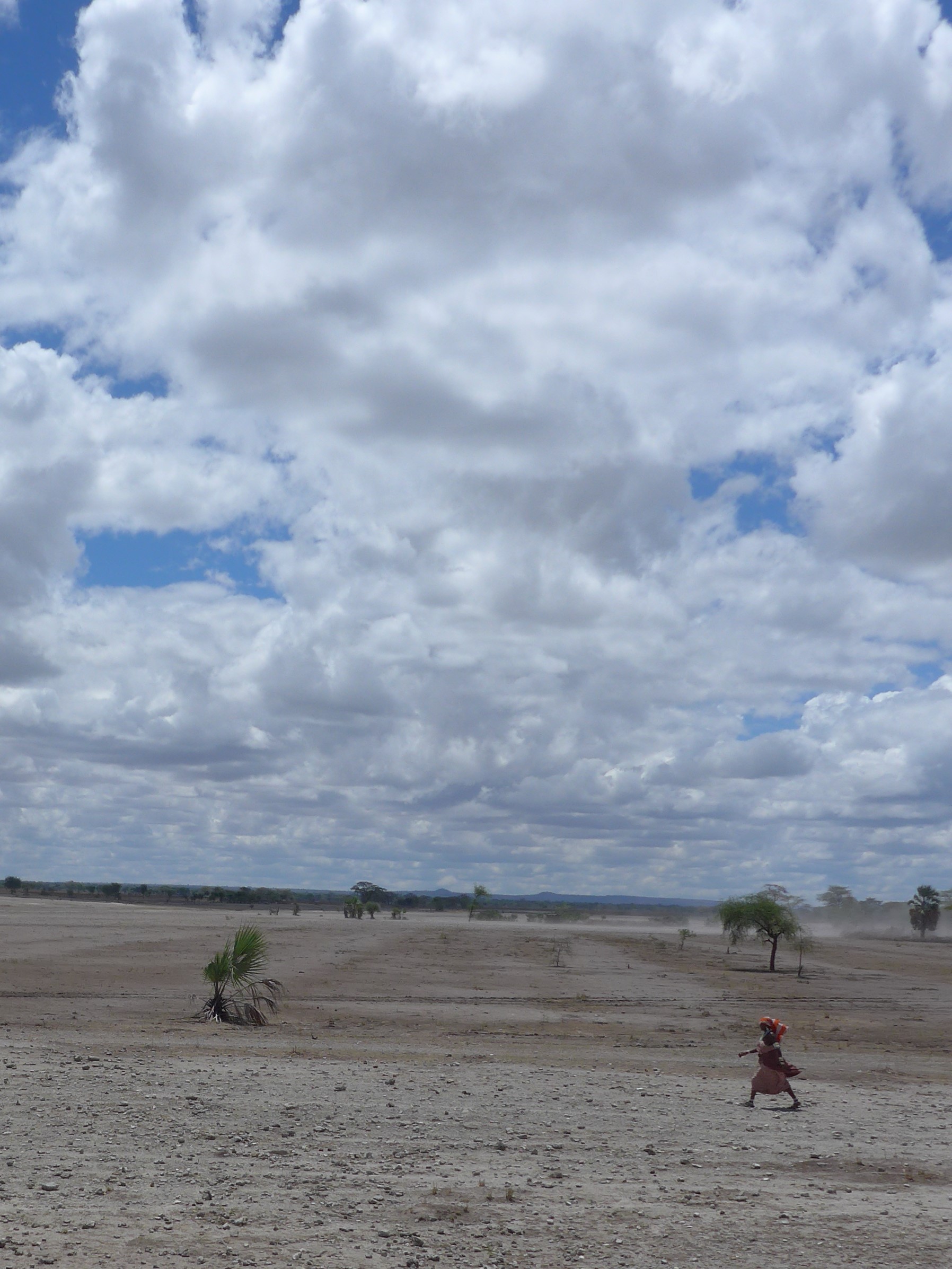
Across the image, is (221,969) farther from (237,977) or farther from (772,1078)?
(772,1078)

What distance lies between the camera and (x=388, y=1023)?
26.8 metres

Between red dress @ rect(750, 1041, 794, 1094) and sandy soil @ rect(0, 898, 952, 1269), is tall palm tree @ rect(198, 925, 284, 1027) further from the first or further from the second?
red dress @ rect(750, 1041, 794, 1094)

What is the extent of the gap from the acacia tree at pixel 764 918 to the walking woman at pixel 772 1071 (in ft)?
125

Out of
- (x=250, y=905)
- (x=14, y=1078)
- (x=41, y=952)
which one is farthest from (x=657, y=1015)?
(x=250, y=905)

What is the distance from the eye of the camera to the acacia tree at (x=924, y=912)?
152375 mm

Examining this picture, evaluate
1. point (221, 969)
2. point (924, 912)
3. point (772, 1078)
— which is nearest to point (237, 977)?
point (221, 969)

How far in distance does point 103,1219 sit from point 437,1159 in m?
3.84

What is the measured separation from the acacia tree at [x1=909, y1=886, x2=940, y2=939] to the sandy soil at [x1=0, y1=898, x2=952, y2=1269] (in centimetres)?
13371

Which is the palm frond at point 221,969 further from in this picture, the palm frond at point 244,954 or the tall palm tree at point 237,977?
the palm frond at point 244,954

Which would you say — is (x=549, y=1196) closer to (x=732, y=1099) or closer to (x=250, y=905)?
(x=732, y=1099)

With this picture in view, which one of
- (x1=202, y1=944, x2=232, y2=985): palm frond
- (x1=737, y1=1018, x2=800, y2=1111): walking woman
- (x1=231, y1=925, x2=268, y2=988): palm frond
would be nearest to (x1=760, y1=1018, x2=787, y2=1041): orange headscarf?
(x1=737, y1=1018, x2=800, y2=1111): walking woman

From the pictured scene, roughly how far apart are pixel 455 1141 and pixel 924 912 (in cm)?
15563

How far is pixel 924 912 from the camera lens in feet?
502

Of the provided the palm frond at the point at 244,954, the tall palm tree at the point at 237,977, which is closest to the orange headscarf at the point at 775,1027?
the tall palm tree at the point at 237,977
